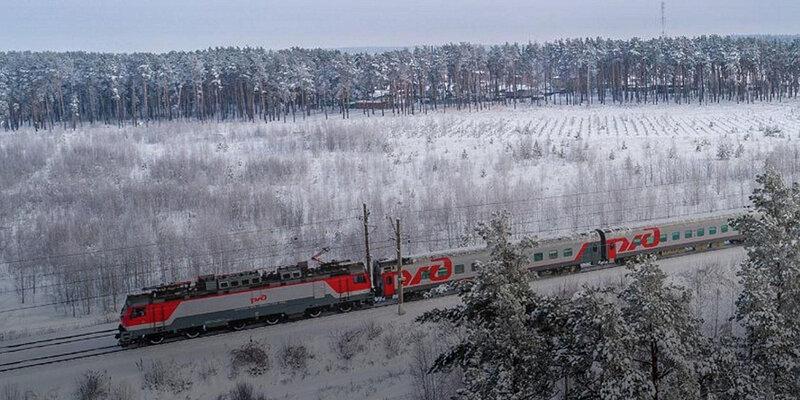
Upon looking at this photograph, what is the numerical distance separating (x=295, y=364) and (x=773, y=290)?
17.8m

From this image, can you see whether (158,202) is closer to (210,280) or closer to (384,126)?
(210,280)

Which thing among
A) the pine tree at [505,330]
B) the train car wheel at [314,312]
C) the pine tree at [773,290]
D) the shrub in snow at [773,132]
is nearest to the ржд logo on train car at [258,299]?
the train car wheel at [314,312]

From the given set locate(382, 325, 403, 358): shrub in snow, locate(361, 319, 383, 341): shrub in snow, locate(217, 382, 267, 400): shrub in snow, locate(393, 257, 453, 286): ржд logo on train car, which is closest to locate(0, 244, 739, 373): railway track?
locate(393, 257, 453, 286): ржд logo on train car

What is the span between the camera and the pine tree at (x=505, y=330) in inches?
543

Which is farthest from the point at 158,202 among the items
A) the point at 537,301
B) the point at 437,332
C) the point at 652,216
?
the point at 537,301

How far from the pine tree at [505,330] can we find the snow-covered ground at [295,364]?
11.3 metres

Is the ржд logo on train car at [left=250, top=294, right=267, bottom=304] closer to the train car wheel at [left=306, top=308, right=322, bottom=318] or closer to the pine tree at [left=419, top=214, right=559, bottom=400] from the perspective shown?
the train car wheel at [left=306, top=308, right=322, bottom=318]

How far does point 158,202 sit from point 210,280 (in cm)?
2470

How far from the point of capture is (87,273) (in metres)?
36.0

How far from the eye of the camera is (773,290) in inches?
617

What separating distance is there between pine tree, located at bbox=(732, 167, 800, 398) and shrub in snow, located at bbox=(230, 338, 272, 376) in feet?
58.3

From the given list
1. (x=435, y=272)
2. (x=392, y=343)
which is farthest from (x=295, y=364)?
(x=435, y=272)

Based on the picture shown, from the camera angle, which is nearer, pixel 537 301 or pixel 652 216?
pixel 537 301

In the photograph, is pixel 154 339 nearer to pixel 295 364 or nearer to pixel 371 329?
pixel 295 364
